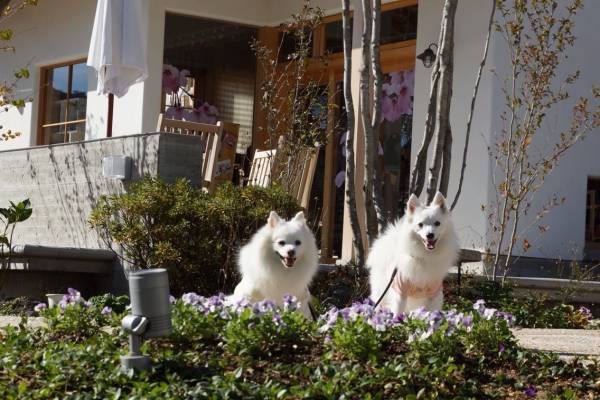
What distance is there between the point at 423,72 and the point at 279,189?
336 cm

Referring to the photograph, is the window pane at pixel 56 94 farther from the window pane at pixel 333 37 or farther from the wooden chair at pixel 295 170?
the wooden chair at pixel 295 170

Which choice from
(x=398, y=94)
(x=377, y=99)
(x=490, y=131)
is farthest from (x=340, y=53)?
(x=377, y=99)

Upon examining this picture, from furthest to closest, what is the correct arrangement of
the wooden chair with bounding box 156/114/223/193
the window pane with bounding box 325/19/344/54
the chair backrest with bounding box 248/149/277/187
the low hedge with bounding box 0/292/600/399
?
the window pane with bounding box 325/19/344/54 < the chair backrest with bounding box 248/149/277/187 < the wooden chair with bounding box 156/114/223/193 < the low hedge with bounding box 0/292/600/399

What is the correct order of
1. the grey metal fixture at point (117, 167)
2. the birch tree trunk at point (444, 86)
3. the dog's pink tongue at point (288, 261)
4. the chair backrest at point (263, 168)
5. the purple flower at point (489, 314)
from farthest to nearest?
the chair backrest at point (263, 168) < the grey metal fixture at point (117, 167) < the birch tree trunk at point (444, 86) < the dog's pink tongue at point (288, 261) < the purple flower at point (489, 314)

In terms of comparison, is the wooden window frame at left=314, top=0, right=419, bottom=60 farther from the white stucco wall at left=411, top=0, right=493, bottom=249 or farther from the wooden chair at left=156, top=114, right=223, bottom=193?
the wooden chair at left=156, top=114, right=223, bottom=193

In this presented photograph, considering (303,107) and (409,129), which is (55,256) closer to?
(303,107)

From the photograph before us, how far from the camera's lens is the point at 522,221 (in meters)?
11.0

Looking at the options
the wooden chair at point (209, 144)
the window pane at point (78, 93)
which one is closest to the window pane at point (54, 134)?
the window pane at point (78, 93)

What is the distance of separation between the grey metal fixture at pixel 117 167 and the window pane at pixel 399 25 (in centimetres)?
438

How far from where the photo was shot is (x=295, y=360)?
202 inches

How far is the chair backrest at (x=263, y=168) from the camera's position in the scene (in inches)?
405

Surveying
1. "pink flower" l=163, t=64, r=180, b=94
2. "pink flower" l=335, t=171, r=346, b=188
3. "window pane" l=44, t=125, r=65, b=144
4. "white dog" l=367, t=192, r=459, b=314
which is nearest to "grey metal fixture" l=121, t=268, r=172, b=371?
"white dog" l=367, t=192, r=459, b=314

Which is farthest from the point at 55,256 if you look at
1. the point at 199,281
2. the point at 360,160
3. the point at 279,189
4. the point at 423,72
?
the point at 423,72

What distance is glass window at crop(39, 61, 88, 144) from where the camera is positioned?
15002 millimetres
